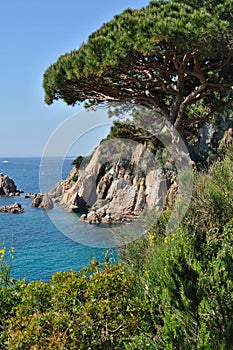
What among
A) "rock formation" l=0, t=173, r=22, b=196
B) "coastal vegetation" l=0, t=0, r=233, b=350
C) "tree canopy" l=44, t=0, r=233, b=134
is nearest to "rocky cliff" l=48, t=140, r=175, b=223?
"coastal vegetation" l=0, t=0, r=233, b=350

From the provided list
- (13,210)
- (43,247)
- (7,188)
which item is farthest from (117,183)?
(7,188)

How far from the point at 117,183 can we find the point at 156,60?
7533mm

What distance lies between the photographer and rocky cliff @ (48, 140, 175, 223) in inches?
408

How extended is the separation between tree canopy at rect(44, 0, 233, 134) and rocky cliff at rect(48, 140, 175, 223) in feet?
5.98

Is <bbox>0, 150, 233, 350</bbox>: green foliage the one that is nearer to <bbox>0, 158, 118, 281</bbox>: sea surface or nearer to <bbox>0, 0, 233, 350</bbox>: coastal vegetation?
<bbox>0, 0, 233, 350</bbox>: coastal vegetation

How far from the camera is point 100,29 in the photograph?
23.6ft

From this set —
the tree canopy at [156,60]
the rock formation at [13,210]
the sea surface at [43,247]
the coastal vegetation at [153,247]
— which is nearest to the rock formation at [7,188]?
the rock formation at [13,210]

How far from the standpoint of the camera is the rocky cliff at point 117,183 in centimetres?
1036

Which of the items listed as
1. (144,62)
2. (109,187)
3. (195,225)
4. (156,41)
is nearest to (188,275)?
(195,225)

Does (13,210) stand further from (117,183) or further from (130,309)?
(130,309)

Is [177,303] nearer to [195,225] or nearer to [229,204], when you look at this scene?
[195,225]

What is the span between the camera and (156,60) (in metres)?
7.51

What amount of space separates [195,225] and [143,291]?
1.22 m

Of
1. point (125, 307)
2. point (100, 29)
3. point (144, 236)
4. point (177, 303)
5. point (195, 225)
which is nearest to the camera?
point (177, 303)
